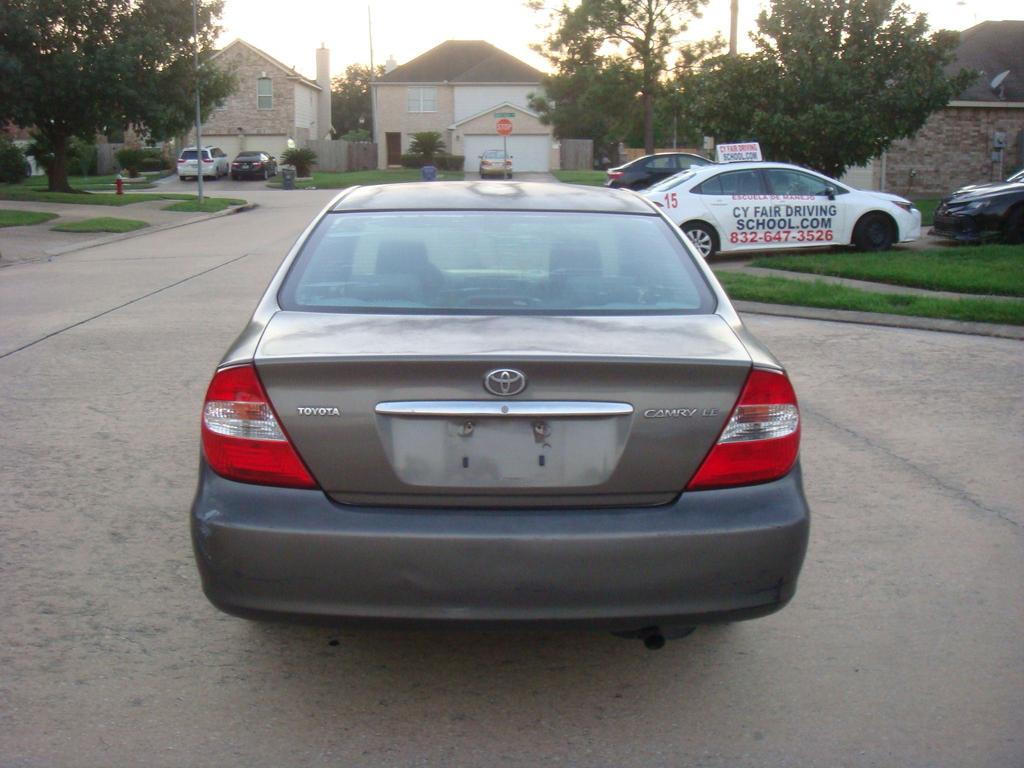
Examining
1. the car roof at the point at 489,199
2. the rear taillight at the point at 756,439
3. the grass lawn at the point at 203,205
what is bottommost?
the grass lawn at the point at 203,205

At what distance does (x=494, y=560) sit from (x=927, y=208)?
88.6ft

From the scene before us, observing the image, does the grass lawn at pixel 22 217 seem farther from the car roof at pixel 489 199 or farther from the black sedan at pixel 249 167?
the black sedan at pixel 249 167

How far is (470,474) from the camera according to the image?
332 cm

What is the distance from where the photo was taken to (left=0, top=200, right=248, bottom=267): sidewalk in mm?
21031

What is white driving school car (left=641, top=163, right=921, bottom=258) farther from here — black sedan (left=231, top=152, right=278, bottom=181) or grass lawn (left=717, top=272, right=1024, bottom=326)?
black sedan (left=231, top=152, right=278, bottom=181)

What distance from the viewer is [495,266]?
14.4 feet

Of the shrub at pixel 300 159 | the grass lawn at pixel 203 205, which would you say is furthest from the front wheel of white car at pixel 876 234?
the shrub at pixel 300 159

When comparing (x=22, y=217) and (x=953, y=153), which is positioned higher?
(x=953, y=153)

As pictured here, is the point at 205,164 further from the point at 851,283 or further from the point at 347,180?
the point at 851,283

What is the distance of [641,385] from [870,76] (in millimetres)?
20702

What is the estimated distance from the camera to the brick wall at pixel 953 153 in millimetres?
33719

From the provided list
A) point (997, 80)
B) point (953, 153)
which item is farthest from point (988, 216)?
point (997, 80)

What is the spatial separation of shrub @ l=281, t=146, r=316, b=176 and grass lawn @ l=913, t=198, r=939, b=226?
36910mm

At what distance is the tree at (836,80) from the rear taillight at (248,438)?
2010cm
